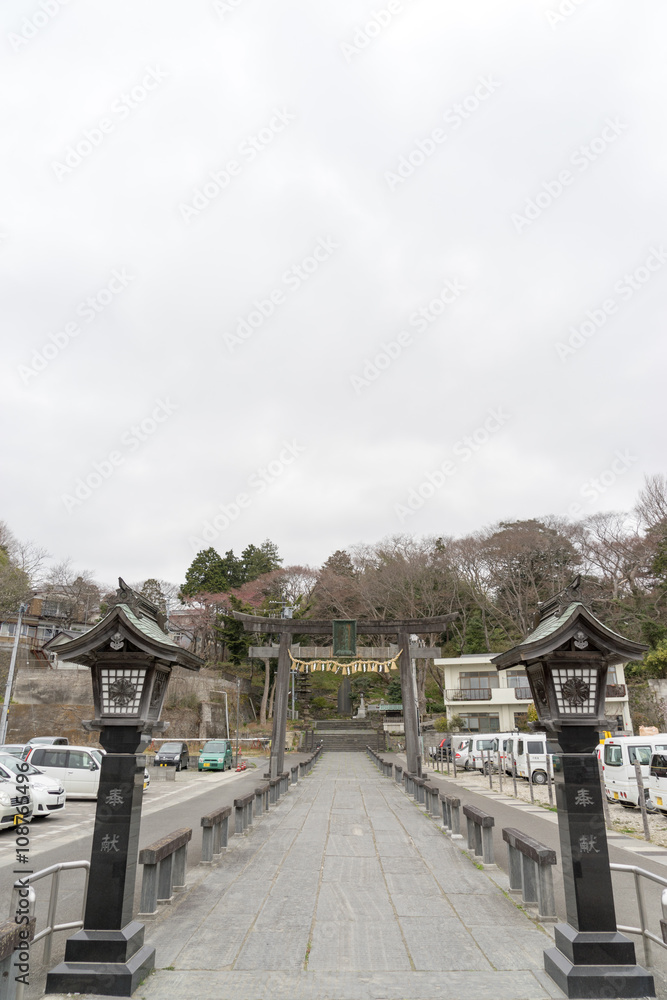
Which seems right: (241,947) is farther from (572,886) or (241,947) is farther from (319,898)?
(572,886)

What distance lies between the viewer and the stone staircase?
40406 mm

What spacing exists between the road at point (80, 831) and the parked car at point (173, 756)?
4.74 feet

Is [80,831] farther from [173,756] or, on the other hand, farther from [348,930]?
[173,756]

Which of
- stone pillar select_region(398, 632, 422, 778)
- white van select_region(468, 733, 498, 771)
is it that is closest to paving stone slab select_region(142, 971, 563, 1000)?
stone pillar select_region(398, 632, 422, 778)

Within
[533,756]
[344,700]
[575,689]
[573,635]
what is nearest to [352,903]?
[575,689]

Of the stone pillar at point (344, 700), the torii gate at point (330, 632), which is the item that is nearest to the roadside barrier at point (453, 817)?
the torii gate at point (330, 632)

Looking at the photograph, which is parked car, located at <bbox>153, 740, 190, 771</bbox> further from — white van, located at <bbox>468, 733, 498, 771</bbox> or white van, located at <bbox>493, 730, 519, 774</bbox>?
white van, located at <bbox>493, 730, 519, 774</bbox>

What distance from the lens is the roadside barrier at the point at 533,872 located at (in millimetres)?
6340

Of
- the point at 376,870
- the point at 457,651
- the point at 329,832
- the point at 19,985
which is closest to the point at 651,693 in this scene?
the point at 457,651

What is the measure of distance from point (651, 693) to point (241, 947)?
3447cm

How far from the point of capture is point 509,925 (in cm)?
610

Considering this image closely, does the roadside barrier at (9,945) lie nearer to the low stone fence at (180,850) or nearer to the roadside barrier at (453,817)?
the low stone fence at (180,850)

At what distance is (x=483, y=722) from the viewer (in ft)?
136

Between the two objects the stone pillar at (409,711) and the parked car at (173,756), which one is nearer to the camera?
the stone pillar at (409,711)
